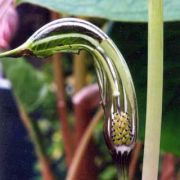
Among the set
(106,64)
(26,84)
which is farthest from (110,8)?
(26,84)

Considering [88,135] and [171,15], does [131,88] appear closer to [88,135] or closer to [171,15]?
[171,15]

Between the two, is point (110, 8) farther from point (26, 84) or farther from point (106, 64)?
point (26, 84)

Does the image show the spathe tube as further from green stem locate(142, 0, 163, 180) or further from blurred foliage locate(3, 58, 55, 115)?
blurred foliage locate(3, 58, 55, 115)

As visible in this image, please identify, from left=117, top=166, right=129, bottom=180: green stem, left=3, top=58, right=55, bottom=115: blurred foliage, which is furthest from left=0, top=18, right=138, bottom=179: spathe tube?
left=3, top=58, right=55, bottom=115: blurred foliage

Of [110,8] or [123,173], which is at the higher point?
[110,8]

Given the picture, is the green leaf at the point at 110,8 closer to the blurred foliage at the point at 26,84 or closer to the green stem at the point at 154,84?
the green stem at the point at 154,84
